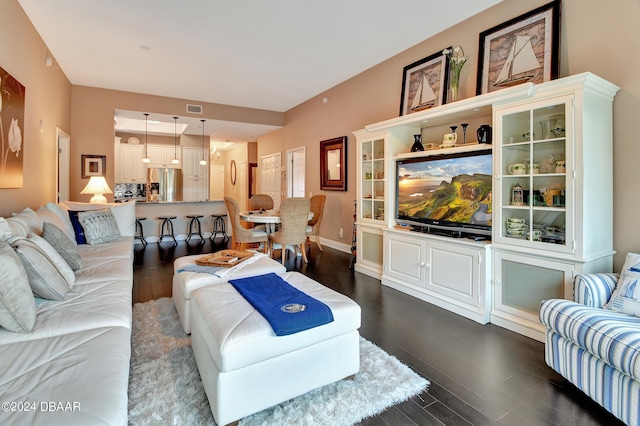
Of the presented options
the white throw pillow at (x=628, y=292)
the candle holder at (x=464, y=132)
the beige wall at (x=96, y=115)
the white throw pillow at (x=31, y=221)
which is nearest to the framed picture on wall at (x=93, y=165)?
the beige wall at (x=96, y=115)

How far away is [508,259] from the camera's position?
277cm

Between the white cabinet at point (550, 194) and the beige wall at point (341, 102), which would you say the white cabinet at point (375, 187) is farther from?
the white cabinet at point (550, 194)

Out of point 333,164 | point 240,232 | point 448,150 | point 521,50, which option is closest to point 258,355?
point 448,150

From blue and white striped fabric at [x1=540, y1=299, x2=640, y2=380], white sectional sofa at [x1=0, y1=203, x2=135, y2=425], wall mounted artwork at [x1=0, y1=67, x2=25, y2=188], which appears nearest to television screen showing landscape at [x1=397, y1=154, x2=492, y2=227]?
blue and white striped fabric at [x1=540, y1=299, x2=640, y2=380]

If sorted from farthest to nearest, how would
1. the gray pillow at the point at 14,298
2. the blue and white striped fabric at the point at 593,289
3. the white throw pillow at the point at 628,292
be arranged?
the blue and white striped fabric at the point at 593,289 → the white throw pillow at the point at 628,292 → the gray pillow at the point at 14,298

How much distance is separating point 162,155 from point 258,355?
885cm

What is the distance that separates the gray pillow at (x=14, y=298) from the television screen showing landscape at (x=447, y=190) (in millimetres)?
3298

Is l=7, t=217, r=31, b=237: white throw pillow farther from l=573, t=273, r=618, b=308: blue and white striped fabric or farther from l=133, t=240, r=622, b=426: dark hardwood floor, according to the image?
l=573, t=273, r=618, b=308: blue and white striped fabric

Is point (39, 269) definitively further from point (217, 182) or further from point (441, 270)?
point (217, 182)

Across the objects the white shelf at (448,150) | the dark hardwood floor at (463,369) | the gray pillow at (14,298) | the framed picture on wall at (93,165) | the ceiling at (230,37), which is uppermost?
the ceiling at (230,37)

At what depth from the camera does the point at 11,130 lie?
2.94 meters

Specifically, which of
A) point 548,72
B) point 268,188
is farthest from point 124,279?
point 268,188

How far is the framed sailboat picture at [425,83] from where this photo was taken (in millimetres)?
3753

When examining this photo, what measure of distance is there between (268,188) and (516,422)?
7.55 meters
